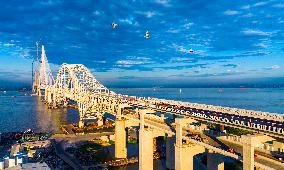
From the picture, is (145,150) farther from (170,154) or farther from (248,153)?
(248,153)

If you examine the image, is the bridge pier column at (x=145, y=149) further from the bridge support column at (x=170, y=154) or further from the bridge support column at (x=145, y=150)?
the bridge support column at (x=170, y=154)

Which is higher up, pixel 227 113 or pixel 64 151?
pixel 227 113

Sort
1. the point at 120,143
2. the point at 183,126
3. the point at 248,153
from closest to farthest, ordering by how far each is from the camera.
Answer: the point at 248,153
the point at 183,126
the point at 120,143

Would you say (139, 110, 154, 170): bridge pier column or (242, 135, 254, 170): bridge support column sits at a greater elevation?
(242, 135, 254, 170): bridge support column

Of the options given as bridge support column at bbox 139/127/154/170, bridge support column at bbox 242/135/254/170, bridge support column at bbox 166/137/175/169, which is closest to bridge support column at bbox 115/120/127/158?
bridge support column at bbox 139/127/154/170

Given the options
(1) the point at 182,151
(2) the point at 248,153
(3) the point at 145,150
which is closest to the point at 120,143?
(3) the point at 145,150

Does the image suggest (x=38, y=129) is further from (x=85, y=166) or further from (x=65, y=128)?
(x=85, y=166)

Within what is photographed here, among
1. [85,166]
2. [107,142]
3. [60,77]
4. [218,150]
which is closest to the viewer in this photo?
[218,150]

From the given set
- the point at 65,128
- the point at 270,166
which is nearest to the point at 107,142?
the point at 65,128

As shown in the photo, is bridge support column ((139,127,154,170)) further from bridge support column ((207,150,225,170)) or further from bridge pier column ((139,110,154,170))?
bridge support column ((207,150,225,170))
